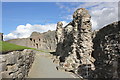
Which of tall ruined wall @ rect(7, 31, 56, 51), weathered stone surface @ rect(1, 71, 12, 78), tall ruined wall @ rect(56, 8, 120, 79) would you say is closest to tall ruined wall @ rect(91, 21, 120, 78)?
tall ruined wall @ rect(56, 8, 120, 79)

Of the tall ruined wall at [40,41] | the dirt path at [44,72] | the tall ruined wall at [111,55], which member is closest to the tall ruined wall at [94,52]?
the tall ruined wall at [111,55]

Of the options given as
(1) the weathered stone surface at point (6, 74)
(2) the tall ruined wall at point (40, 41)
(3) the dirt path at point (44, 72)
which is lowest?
(3) the dirt path at point (44, 72)

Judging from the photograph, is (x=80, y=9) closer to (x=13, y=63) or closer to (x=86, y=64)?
(x=86, y=64)

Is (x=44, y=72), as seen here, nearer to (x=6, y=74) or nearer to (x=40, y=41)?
(x=6, y=74)

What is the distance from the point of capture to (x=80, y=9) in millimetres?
20484

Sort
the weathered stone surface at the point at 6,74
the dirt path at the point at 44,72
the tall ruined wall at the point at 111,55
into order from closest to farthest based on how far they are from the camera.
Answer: the weathered stone surface at the point at 6,74 < the dirt path at the point at 44,72 < the tall ruined wall at the point at 111,55

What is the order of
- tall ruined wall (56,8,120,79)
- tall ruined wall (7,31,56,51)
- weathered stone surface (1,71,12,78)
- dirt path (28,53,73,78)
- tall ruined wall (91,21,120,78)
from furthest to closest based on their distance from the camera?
1. tall ruined wall (7,31,56,51)
2. tall ruined wall (56,8,120,79)
3. tall ruined wall (91,21,120,78)
4. dirt path (28,53,73,78)
5. weathered stone surface (1,71,12,78)

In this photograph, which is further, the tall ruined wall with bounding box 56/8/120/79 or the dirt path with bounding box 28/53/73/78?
the tall ruined wall with bounding box 56/8/120/79

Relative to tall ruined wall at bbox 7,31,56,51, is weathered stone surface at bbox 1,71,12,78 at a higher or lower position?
lower

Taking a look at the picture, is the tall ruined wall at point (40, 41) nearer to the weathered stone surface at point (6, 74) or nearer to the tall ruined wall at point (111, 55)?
the tall ruined wall at point (111, 55)

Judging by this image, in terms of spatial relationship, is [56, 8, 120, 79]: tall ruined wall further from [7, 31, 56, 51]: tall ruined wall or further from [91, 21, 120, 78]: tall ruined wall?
[7, 31, 56, 51]: tall ruined wall


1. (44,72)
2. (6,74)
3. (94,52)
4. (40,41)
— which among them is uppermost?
(40,41)

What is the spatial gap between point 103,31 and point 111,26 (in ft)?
6.51

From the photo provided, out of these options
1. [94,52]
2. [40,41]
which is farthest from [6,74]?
[40,41]
